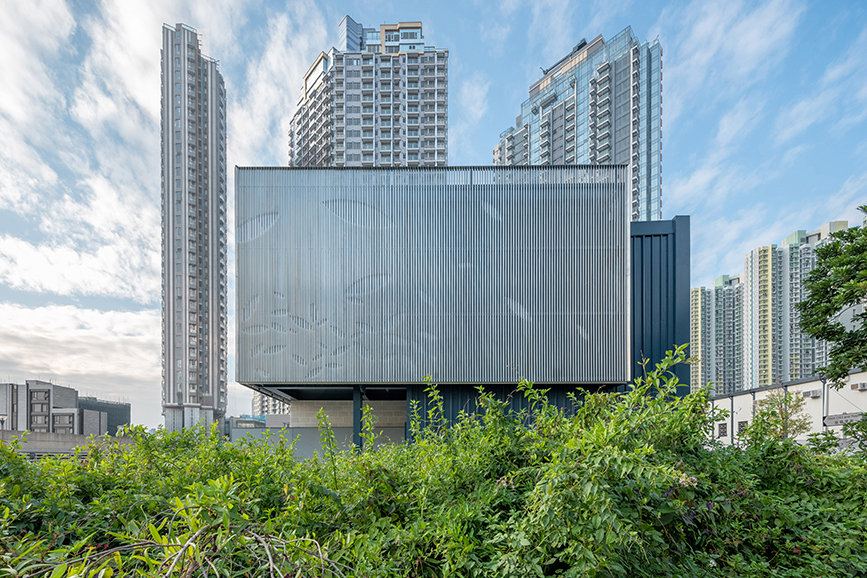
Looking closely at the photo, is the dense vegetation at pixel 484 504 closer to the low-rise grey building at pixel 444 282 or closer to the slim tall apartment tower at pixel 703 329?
the low-rise grey building at pixel 444 282

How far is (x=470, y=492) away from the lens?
282 cm

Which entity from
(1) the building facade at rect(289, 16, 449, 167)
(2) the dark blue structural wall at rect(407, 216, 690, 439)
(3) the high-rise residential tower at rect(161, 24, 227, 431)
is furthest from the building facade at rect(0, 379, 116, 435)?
(2) the dark blue structural wall at rect(407, 216, 690, 439)

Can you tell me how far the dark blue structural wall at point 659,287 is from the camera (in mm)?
16578

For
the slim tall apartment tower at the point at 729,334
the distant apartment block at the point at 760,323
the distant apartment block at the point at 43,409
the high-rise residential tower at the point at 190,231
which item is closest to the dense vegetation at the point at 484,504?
the distant apartment block at the point at 760,323

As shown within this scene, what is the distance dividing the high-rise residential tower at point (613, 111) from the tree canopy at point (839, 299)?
50328 millimetres

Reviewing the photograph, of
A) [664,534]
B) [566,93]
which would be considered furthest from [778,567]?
[566,93]

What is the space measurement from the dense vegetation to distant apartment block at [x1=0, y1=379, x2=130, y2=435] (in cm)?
5132

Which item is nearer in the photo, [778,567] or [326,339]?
[778,567]

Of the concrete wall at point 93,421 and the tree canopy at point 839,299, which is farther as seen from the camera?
the concrete wall at point 93,421

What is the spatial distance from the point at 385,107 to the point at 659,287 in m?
49.4

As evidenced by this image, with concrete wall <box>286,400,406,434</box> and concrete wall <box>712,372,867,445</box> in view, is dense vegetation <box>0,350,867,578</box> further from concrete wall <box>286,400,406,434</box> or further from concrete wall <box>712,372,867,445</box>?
concrete wall <box>286,400,406,434</box>

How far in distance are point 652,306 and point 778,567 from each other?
50.3ft

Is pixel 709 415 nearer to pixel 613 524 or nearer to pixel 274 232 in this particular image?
pixel 613 524

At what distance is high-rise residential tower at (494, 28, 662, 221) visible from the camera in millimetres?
52250
